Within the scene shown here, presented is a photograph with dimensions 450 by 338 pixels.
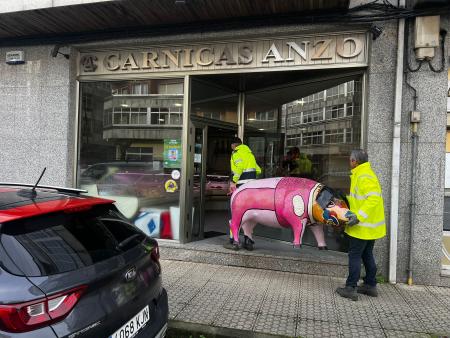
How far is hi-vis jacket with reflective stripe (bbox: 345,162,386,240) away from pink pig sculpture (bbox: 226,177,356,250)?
0.65ft

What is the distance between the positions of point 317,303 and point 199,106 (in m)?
3.85

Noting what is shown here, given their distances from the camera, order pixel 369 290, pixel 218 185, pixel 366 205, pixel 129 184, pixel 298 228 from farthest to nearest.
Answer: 1. pixel 218 185
2. pixel 129 184
3. pixel 298 228
4. pixel 369 290
5. pixel 366 205

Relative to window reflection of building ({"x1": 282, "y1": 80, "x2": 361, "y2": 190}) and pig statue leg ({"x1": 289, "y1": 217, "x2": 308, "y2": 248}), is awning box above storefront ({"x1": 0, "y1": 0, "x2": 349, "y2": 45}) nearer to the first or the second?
window reflection of building ({"x1": 282, "y1": 80, "x2": 361, "y2": 190})

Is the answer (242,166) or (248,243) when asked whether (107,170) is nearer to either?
(242,166)

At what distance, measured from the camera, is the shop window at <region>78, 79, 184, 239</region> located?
6.61 metres

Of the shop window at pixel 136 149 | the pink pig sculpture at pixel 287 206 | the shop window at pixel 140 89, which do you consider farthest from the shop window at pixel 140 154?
the pink pig sculpture at pixel 287 206

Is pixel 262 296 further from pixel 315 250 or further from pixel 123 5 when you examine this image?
pixel 123 5

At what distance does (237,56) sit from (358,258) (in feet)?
11.7

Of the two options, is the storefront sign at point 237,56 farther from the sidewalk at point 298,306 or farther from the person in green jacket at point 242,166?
Result: the sidewalk at point 298,306

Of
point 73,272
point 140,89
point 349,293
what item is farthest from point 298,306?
point 140,89

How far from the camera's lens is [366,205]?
4281 millimetres

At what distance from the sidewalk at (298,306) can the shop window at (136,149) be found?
1565 millimetres

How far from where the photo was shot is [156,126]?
21.9 feet

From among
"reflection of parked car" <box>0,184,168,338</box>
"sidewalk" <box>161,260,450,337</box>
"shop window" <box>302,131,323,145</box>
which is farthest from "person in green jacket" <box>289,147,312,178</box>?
"reflection of parked car" <box>0,184,168,338</box>
